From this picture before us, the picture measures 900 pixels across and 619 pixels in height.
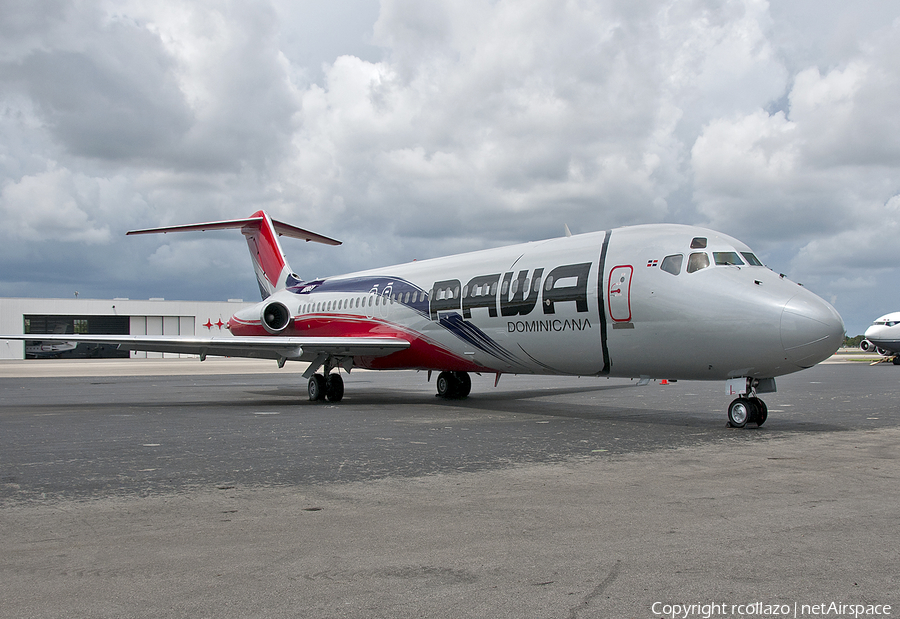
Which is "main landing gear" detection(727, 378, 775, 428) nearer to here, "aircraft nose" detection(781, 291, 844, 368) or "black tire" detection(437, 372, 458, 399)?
"aircraft nose" detection(781, 291, 844, 368)

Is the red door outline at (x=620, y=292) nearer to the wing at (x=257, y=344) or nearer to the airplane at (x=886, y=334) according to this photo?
the wing at (x=257, y=344)

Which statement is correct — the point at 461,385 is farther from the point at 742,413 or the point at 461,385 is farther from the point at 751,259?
the point at 751,259

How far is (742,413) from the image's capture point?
10.6 m

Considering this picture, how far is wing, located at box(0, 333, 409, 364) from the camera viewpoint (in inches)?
612

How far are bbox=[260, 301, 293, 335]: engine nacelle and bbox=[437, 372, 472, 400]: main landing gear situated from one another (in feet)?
18.6

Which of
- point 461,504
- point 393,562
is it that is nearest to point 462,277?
point 461,504

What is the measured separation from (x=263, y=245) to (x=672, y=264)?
16320 millimetres

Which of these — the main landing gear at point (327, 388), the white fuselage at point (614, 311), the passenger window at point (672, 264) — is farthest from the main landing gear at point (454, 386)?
the passenger window at point (672, 264)

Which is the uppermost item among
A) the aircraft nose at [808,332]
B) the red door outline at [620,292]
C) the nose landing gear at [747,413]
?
the red door outline at [620,292]

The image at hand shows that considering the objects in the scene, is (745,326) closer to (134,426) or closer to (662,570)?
(662,570)

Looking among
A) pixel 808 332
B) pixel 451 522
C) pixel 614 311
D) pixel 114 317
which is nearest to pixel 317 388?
pixel 614 311

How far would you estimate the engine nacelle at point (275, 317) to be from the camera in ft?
69.9

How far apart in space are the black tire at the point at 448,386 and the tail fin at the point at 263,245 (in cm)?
759

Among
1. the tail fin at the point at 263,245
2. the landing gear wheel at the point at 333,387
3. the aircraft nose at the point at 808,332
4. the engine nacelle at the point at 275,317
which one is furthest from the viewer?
the tail fin at the point at 263,245
